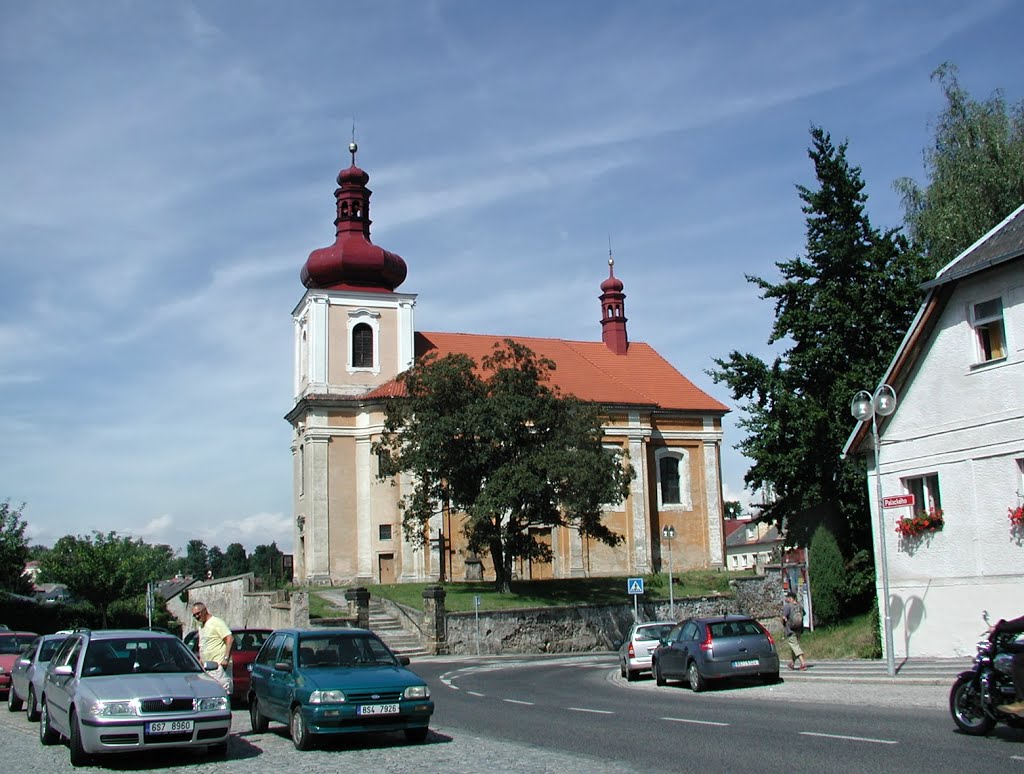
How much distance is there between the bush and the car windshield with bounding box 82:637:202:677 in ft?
60.6

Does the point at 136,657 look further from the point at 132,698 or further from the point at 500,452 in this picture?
the point at 500,452

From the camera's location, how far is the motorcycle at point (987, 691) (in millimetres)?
10797

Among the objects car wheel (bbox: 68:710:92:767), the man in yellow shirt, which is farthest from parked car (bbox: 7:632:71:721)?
car wheel (bbox: 68:710:92:767)

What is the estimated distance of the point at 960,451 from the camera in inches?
809

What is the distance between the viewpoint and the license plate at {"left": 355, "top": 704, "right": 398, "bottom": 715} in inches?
463

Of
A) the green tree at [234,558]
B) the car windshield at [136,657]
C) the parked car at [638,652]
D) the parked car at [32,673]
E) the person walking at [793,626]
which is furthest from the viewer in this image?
the green tree at [234,558]

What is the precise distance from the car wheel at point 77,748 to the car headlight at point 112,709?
0.30 metres

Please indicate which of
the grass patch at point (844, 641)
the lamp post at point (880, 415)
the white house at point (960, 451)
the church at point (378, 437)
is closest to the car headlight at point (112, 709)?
the lamp post at point (880, 415)

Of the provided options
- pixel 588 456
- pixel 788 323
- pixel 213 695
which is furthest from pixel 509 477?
pixel 213 695

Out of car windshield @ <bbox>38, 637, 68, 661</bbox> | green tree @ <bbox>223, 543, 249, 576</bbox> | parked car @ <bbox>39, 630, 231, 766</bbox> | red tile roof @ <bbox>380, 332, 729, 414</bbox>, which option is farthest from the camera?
green tree @ <bbox>223, 543, 249, 576</bbox>

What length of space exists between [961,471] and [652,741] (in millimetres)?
11508

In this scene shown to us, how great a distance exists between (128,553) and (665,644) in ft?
123

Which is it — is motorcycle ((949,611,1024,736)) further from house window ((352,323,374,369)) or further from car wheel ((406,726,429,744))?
house window ((352,323,374,369))

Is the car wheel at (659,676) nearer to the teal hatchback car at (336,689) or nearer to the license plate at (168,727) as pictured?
the teal hatchback car at (336,689)
